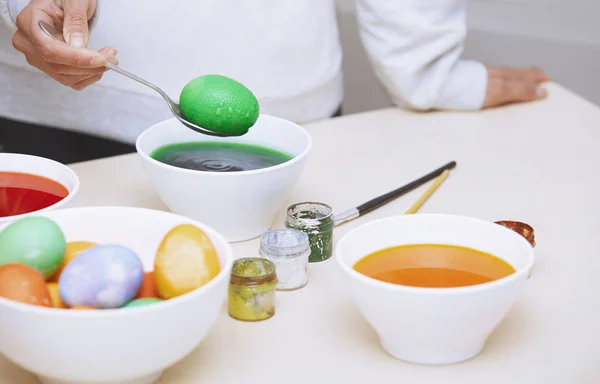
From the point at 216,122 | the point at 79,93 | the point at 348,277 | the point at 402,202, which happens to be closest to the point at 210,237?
the point at 348,277

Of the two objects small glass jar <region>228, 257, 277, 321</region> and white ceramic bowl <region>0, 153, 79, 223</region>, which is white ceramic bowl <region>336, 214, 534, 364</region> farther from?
white ceramic bowl <region>0, 153, 79, 223</region>

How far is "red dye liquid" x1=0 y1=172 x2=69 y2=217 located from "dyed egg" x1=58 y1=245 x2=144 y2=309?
0.22 m

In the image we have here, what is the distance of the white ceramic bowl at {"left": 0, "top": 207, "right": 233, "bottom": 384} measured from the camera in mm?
566

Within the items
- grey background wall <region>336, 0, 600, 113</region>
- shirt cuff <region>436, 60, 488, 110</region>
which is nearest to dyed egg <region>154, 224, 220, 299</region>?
shirt cuff <region>436, 60, 488, 110</region>

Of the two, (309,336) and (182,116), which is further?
(182,116)

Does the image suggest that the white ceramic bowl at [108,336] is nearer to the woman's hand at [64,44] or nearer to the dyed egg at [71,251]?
the dyed egg at [71,251]

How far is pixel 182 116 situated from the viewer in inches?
37.4

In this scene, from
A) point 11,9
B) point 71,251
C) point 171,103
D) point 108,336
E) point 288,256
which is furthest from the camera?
point 11,9

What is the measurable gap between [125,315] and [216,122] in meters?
0.39

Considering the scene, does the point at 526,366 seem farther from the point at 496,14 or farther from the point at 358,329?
the point at 496,14

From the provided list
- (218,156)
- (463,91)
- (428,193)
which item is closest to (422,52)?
(463,91)

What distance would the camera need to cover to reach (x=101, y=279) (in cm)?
62

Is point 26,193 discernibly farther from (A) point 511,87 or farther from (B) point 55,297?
(A) point 511,87

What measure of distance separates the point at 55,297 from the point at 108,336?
9 centimetres
